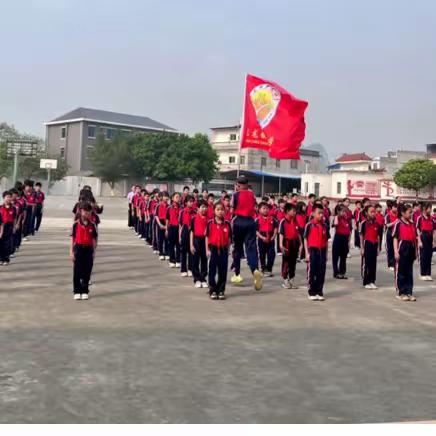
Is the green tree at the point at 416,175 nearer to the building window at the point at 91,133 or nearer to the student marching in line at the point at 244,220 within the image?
the building window at the point at 91,133

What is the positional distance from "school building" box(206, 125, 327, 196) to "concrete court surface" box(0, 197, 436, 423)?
65.3 m

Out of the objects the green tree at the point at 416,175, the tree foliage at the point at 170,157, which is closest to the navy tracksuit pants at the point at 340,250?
the tree foliage at the point at 170,157

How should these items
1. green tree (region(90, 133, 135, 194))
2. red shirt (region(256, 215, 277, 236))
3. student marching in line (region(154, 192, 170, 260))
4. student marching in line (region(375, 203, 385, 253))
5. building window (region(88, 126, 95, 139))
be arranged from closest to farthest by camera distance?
student marching in line (region(375, 203, 385, 253)) → red shirt (region(256, 215, 277, 236)) → student marching in line (region(154, 192, 170, 260)) → green tree (region(90, 133, 135, 194)) → building window (region(88, 126, 95, 139))

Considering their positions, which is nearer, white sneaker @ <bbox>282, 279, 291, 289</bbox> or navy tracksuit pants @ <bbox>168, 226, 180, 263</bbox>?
white sneaker @ <bbox>282, 279, 291, 289</bbox>

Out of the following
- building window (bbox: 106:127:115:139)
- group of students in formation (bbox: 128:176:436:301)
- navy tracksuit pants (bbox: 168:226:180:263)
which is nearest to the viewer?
group of students in formation (bbox: 128:176:436:301)

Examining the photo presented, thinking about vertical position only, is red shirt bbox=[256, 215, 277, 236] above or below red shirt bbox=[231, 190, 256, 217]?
below

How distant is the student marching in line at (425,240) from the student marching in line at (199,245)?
5.39 m

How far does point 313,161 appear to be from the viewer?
90375mm

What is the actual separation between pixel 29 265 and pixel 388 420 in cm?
1056

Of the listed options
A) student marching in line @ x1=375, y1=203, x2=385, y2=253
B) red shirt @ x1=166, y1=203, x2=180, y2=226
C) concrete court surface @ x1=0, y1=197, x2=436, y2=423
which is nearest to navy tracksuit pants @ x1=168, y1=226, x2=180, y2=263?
red shirt @ x1=166, y1=203, x2=180, y2=226

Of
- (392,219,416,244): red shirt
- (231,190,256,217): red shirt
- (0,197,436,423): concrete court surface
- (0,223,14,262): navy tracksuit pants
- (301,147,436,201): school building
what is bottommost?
(0,197,436,423): concrete court surface

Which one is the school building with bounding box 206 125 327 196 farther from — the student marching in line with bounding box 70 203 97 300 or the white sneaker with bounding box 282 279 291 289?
the student marching in line with bounding box 70 203 97 300

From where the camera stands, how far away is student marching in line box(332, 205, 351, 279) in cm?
1290

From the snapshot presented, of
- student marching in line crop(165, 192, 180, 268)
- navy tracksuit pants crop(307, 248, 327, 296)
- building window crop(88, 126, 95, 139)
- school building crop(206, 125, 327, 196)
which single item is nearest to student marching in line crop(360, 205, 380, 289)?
navy tracksuit pants crop(307, 248, 327, 296)
